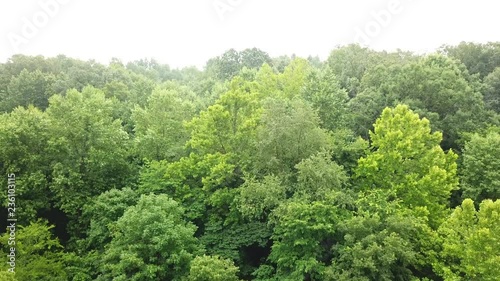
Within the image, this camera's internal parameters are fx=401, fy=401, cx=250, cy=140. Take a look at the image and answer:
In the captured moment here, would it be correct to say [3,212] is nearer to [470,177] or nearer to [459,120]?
[470,177]

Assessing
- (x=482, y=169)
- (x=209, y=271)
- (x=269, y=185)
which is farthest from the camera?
(x=482, y=169)

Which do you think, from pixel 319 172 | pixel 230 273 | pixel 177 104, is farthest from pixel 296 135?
pixel 177 104

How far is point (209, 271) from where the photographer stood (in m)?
21.9

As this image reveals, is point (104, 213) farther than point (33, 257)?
Yes

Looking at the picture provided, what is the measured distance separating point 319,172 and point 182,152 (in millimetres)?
12695

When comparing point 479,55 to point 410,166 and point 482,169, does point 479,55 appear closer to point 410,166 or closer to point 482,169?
point 482,169

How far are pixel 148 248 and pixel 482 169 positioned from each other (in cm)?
2418

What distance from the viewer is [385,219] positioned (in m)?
24.6

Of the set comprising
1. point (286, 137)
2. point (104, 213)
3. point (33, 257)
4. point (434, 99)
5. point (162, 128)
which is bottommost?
point (33, 257)

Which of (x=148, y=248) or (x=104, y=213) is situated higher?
(x=104, y=213)

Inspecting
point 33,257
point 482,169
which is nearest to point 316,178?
point 482,169

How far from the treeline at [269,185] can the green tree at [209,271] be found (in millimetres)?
85

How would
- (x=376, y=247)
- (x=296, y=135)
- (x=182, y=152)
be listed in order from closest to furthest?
1. (x=376, y=247)
2. (x=296, y=135)
3. (x=182, y=152)

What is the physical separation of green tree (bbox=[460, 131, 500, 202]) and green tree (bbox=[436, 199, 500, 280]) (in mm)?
6132
